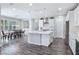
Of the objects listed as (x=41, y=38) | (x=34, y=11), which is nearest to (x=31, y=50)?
(x=34, y=11)

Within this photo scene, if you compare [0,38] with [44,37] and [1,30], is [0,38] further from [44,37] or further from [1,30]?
[44,37]

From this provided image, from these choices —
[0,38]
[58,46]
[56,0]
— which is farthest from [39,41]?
[56,0]

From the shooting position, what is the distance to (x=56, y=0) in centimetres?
225

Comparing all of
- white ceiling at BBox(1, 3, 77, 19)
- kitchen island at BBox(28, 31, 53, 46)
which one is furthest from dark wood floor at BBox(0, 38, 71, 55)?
white ceiling at BBox(1, 3, 77, 19)

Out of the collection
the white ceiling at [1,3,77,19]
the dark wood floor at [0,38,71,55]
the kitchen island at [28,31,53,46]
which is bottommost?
the dark wood floor at [0,38,71,55]

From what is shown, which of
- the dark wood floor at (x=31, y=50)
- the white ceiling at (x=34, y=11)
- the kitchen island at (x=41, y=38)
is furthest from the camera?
the kitchen island at (x=41, y=38)

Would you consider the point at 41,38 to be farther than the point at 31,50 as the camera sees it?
Yes

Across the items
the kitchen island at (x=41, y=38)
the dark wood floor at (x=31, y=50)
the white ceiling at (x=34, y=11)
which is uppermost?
the white ceiling at (x=34, y=11)

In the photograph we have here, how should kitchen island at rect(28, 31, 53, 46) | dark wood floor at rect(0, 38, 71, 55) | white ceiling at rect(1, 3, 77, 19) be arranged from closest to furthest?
1. dark wood floor at rect(0, 38, 71, 55)
2. white ceiling at rect(1, 3, 77, 19)
3. kitchen island at rect(28, 31, 53, 46)

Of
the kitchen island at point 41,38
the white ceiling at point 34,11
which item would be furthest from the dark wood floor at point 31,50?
the white ceiling at point 34,11

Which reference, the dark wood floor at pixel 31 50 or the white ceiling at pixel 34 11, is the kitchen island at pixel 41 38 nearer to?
the dark wood floor at pixel 31 50

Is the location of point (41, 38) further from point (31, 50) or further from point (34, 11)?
point (31, 50)

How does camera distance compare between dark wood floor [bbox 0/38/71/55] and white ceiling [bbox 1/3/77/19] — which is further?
white ceiling [bbox 1/3/77/19]

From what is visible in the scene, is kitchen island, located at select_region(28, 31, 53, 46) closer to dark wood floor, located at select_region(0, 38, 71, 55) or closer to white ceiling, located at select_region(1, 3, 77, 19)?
dark wood floor, located at select_region(0, 38, 71, 55)
